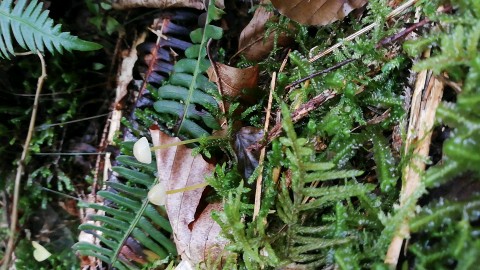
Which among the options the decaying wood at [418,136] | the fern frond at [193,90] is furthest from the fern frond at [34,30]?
the decaying wood at [418,136]

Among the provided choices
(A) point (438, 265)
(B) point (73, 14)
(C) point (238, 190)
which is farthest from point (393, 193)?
(B) point (73, 14)

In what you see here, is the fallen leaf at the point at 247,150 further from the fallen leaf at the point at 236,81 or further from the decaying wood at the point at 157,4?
the decaying wood at the point at 157,4

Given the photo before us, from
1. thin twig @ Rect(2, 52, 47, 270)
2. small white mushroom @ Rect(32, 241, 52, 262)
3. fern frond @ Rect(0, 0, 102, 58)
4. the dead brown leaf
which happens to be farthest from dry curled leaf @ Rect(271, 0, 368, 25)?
small white mushroom @ Rect(32, 241, 52, 262)

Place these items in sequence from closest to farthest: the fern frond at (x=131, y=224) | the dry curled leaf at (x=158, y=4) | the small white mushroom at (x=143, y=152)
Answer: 1. the small white mushroom at (x=143, y=152)
2. the fern frond at (x=131, y=224)
3. the dry curled leaf at (x=158, y=4)

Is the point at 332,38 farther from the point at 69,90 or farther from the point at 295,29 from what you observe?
the point at 69,90

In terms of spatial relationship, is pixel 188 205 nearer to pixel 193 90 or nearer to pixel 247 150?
pixel 247 150
